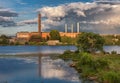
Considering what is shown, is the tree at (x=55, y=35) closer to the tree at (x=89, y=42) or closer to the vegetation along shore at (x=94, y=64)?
the vegetation along shore at (x=94, y=64)

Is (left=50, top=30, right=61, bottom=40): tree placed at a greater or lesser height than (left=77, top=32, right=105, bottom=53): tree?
lesser

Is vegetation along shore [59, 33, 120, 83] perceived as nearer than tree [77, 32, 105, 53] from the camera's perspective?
Yes

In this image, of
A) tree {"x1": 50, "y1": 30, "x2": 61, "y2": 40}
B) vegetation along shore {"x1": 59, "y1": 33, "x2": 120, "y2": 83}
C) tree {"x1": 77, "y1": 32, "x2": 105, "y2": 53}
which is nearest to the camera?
vegetation along shore {"x1": 59, "y1": 33, "x2": 120, "y2": 83}

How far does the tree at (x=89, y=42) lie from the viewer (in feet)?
189

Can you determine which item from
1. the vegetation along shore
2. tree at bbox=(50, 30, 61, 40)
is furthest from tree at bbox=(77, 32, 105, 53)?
tree at bbox=(50, 30, 61, 40)

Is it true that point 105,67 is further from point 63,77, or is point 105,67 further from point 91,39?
point 91,39

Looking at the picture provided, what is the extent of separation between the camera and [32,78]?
33.1 metres

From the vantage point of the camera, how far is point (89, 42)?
57562 millimetres

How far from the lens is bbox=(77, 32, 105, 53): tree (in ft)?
189

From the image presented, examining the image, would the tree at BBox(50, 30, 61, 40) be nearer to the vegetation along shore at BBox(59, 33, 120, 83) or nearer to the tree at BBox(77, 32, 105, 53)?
the vegetation along shore at BBox(59, 33, 120, 83)

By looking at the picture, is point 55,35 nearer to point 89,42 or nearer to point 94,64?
point 89,42

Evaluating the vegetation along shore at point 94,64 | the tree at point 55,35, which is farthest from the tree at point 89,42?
the tree at point 55,35

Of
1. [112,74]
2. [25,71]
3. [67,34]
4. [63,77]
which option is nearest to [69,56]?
[25,71]

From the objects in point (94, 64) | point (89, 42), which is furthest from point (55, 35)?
point (94, 64)
